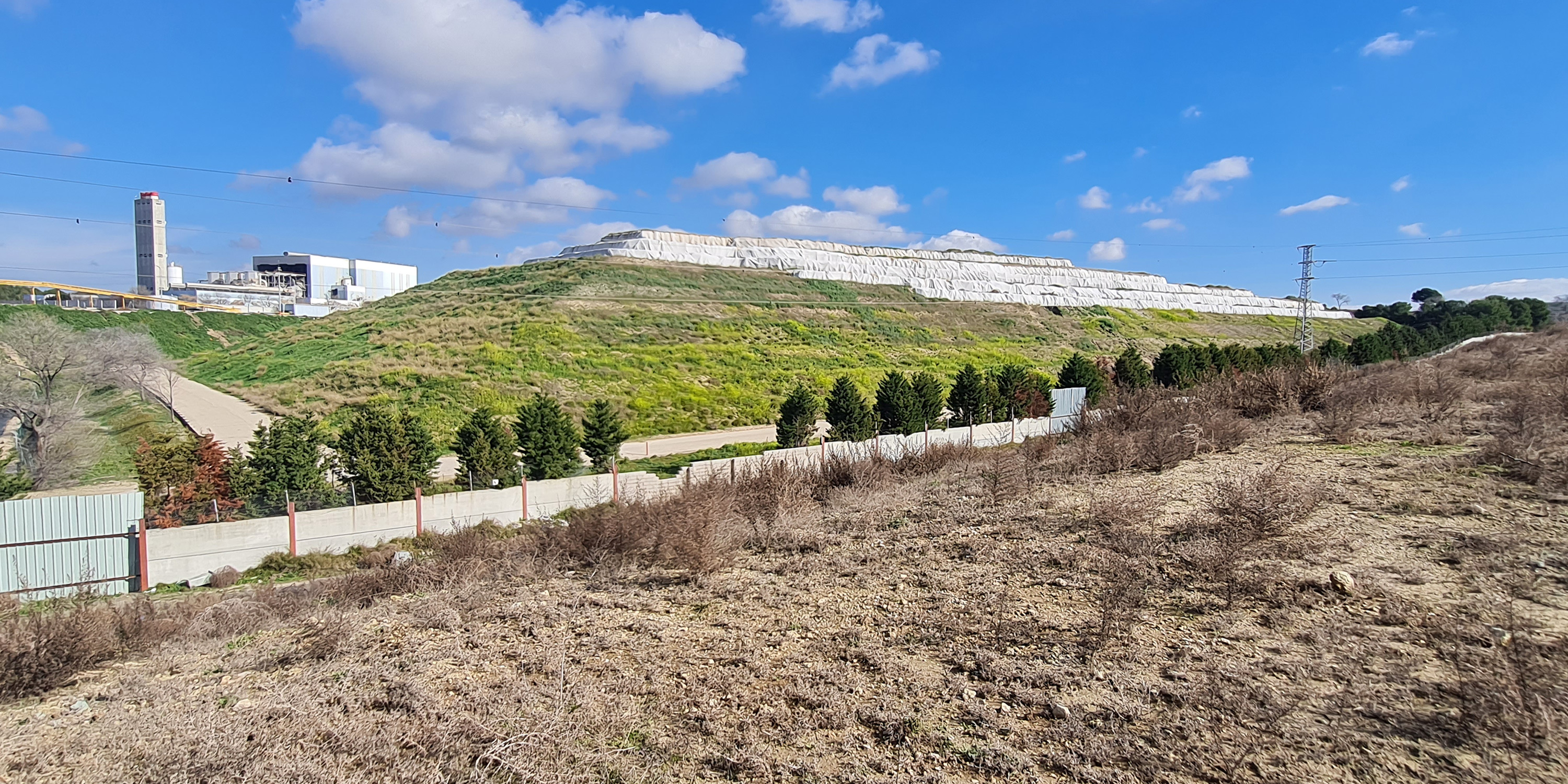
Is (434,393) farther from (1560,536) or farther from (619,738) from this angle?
(1560,536)

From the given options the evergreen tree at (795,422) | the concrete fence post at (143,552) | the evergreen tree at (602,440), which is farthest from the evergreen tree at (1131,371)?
the concrete fence post at (143,552)

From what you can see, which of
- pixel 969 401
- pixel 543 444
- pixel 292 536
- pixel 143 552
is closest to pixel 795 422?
pixel 543 444

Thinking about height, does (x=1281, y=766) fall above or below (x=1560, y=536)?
below

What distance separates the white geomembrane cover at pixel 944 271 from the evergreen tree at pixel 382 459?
51.6 m

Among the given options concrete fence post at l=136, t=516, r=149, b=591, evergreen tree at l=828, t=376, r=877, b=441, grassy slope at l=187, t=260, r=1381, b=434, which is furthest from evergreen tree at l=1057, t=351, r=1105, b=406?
concrete fence post at l=136, t=516, r=149, b=591

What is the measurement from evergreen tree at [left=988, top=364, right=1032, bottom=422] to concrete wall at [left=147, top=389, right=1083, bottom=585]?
874cm

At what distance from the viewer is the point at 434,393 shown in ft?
99.9

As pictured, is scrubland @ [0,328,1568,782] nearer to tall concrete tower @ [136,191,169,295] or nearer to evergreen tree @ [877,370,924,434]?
evergreen tree @ [877,370,924,434]

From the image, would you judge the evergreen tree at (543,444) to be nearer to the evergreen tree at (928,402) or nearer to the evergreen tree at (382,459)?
the evergreen tree at (382,459)

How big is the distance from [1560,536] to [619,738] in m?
7.60

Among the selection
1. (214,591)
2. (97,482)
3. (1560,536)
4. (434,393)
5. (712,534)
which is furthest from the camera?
(434,393)

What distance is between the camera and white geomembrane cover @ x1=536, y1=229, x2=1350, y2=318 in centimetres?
6988

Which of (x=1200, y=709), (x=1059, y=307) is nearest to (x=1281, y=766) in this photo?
(x=1200, y=709)

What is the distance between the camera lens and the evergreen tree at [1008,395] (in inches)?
1038
